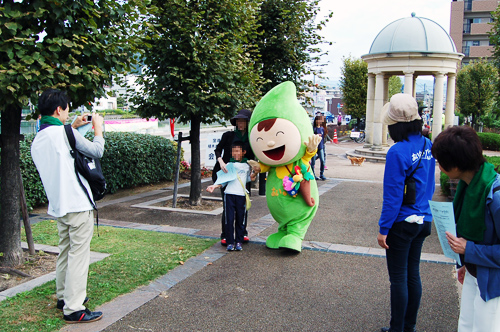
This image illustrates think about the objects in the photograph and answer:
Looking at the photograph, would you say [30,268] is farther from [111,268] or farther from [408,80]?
[408,80]

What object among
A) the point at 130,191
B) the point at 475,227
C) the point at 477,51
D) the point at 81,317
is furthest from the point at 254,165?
the point at 477,51

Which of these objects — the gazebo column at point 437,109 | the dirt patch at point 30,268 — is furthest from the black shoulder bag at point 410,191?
the gazebo column at point 437,109

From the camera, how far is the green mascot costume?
562 cm

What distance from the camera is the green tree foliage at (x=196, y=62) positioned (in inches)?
309

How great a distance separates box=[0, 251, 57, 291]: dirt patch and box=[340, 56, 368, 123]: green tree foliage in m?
32.4

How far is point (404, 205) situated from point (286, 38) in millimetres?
8313

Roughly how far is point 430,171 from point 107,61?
12.2ft

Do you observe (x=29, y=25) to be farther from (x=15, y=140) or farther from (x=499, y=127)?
(x=499, y=127)

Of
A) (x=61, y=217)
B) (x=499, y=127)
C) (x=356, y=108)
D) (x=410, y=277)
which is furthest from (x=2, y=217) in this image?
(x=499, y=127)

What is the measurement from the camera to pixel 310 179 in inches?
230

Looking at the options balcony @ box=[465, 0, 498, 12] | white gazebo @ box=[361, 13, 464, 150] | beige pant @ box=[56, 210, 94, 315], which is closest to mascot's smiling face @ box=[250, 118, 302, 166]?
beige pant @ box=[56, 210, 94, 315]

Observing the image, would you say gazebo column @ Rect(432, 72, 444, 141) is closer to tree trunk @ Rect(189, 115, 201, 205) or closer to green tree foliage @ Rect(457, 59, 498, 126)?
green tree foliage @ Rect(457, 59, 498, 126)

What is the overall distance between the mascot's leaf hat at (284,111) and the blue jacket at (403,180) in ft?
7.50

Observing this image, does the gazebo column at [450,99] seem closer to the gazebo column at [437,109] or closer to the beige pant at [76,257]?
the gazebo column at [437,109]
